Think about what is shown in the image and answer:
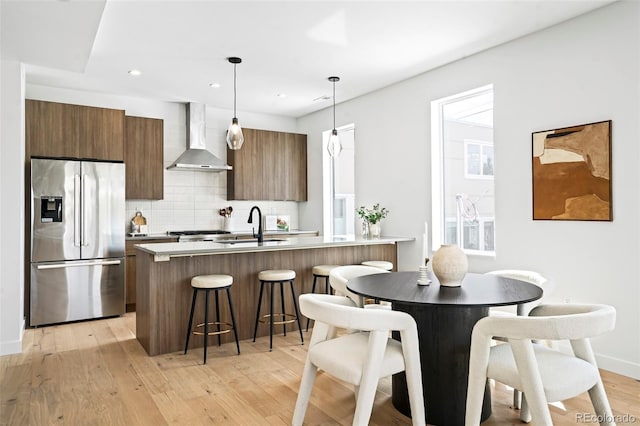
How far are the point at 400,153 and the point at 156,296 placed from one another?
124 inches

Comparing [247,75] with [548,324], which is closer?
[548,324]

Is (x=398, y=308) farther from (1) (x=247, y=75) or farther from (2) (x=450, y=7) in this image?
(1) (x=247, y=75)

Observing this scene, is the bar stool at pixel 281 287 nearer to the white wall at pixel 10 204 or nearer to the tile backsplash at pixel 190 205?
the white wall at pixel 10 204

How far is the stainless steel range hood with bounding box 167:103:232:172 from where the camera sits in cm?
595

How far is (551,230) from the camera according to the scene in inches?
146

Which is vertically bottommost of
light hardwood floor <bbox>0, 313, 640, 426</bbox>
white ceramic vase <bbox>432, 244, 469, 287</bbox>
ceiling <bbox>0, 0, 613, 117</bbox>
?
light hardwood floor <bbox>0, 313, 640, 426</bbox>

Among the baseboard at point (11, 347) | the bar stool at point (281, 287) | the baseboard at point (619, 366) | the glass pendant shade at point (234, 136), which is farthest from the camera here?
the glass pendant shade at point (234, 136)

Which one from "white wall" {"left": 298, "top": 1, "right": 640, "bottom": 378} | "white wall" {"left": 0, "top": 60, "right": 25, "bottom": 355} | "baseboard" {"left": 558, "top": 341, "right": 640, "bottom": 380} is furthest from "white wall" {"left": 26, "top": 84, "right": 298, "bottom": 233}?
"baseboard" {"left": 558, "top": 341, "right": 640, "bottom": 380}

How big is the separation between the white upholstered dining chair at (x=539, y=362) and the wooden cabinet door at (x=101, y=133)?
4631mm

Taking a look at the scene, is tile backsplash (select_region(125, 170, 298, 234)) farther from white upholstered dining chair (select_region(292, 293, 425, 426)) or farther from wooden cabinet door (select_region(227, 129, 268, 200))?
white upholstered dining chair (select_region(292, 293, 425, 426))

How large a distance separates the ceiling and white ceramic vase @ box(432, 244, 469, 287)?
1903 mm

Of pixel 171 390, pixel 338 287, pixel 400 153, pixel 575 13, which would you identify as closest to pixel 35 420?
pixel 171 390

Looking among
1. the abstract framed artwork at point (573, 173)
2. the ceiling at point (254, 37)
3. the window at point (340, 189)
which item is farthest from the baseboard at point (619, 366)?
the window at point (340, 189)

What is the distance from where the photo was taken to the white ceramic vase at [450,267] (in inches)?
103
